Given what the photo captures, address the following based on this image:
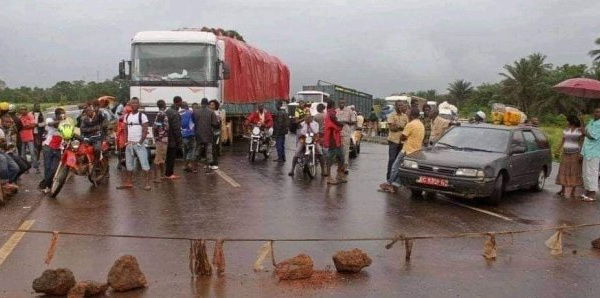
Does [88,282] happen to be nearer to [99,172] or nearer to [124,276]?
[124,276]

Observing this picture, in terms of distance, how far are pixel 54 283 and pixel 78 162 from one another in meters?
5.96

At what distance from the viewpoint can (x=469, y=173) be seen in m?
10.2

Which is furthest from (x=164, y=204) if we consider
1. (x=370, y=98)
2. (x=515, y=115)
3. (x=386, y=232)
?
(x=370, y=98)

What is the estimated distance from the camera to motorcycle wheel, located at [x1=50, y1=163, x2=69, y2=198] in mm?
10484

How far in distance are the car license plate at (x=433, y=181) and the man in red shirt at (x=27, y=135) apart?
846 centimetres

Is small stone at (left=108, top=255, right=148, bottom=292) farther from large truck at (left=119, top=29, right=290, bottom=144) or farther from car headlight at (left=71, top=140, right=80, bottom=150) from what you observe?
large truck at (left=119, top=29, right=290, bottom=144)

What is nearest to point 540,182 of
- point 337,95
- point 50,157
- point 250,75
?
point 50,157

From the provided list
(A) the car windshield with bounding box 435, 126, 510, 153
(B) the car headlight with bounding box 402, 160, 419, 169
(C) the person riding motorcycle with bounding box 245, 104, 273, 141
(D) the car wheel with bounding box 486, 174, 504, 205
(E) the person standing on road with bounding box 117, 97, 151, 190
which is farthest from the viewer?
(C) the person riding motorcycle with bounding box 245, 104, 273, 141

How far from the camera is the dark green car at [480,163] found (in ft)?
33.6

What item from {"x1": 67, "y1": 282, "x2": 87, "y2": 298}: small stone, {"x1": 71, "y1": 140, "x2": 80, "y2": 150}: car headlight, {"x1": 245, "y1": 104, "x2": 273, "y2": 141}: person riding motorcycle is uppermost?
{"x1": 245, "y1": 104, "x2": 273, "y2": 141}: person riding motorcycle

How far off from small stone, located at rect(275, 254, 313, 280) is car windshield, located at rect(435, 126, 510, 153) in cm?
609

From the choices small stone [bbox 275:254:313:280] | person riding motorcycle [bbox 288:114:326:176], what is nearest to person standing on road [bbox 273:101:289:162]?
person riding motorcycle [bbox 288:114:326:176]

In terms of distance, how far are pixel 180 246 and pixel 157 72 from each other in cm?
1064

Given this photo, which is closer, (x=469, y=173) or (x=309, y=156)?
(x=469, y=173)
